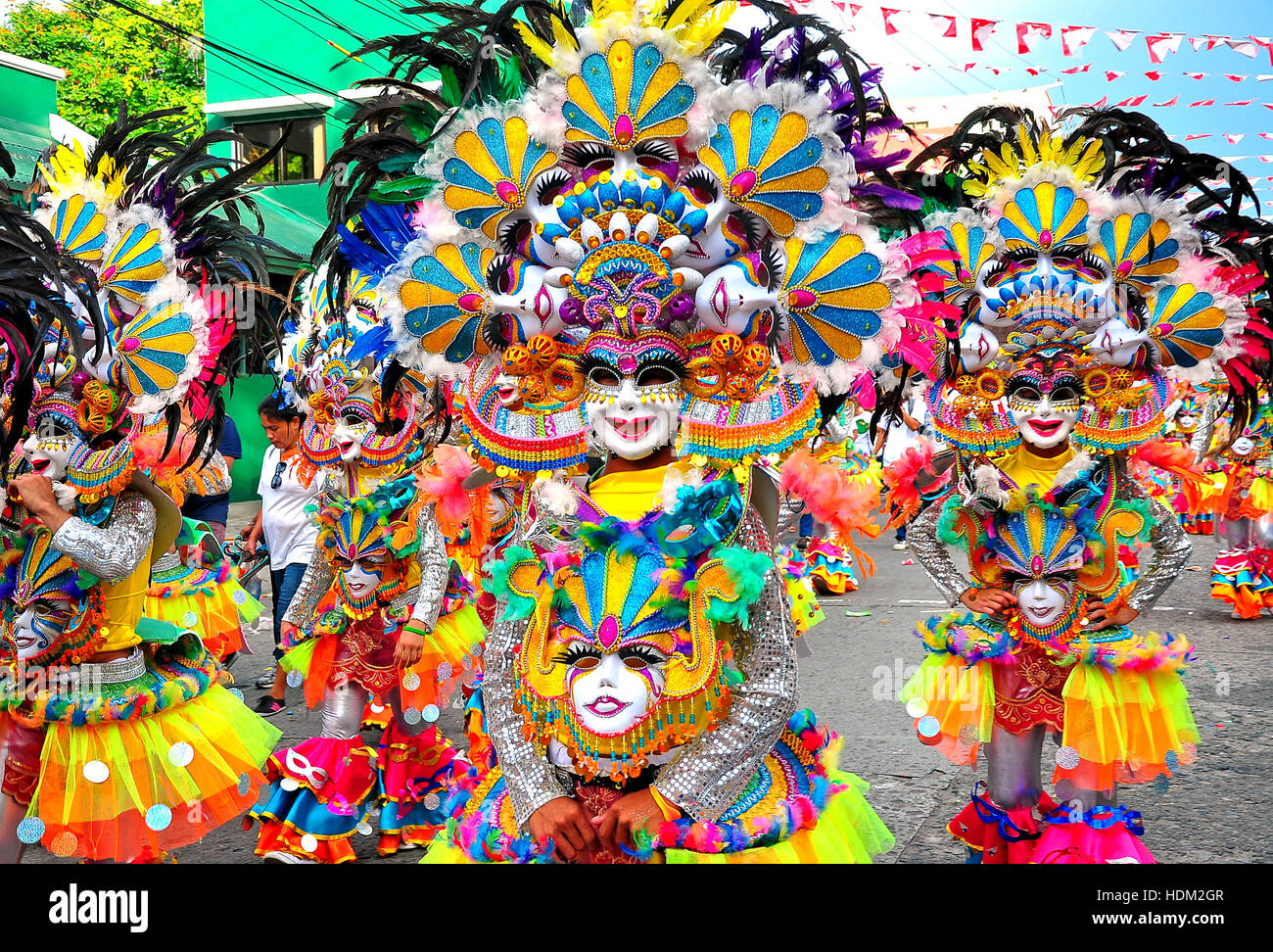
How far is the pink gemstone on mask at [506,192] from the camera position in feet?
9.30

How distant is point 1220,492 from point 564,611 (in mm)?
10812


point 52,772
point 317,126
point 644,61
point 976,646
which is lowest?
point 52,772

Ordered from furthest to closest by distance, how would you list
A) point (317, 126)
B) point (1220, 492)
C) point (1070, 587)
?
point (317, 126), point (1220, 492), point (1070, 587)

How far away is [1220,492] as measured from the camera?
1173 centimetres

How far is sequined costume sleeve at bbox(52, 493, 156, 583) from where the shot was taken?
13.3 ft

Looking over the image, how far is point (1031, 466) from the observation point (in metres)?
4.56

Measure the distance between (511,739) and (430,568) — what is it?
255cm

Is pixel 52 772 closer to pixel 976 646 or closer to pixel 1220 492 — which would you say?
pixel 976 646

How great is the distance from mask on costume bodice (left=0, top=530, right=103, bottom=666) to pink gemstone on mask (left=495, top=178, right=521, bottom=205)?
243 centimetres

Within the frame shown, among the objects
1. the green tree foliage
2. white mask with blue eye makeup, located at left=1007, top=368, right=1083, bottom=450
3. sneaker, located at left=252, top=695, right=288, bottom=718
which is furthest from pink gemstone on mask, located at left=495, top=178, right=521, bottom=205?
the green tree foliage

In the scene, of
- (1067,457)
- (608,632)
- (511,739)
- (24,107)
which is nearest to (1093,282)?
(1067,457)

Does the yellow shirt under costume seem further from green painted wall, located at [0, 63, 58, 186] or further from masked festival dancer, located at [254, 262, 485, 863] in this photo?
green painted wall, located at [0, 63, 58, 186]

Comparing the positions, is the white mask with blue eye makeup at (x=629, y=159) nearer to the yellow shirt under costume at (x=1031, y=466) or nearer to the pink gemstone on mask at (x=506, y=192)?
the pink gemstone on mask at (x=506, y=192)

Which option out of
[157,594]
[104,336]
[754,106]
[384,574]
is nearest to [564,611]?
[754,106]
